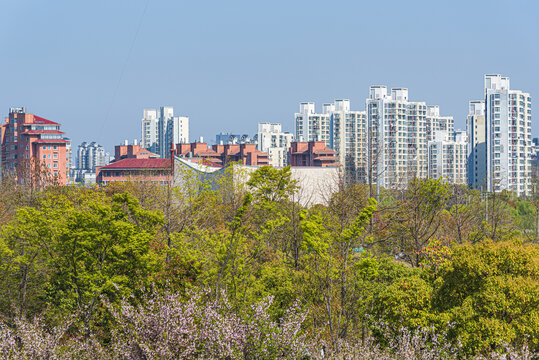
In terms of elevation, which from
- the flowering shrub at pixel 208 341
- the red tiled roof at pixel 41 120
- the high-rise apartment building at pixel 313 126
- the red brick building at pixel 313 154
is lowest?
the flowering shrub at pixel 208 341

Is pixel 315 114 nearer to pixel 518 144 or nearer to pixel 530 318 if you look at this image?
pixel 518 144

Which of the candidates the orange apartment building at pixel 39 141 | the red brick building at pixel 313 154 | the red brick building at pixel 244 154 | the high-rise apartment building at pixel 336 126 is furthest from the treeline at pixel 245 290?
the high-rise apartment building at pixel 336 126

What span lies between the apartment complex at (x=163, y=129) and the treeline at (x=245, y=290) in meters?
144

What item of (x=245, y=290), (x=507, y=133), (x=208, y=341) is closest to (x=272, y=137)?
(x=507, y=133)

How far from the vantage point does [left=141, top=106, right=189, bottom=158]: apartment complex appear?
17038 centimetres

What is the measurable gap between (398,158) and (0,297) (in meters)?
88.3

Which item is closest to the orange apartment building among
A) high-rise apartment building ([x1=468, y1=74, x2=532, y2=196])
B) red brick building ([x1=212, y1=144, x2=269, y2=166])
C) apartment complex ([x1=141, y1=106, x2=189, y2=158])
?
red brick building ([x1=212, y1=144, x2=269, y2=166])

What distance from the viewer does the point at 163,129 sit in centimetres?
17575

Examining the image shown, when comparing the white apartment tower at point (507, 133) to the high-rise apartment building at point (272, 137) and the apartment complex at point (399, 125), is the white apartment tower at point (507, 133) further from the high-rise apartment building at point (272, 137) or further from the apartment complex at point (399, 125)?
the high-rise apartment building at point (272, 137)

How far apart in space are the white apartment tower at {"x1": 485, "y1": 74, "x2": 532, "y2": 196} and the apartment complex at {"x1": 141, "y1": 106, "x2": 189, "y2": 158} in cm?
9294

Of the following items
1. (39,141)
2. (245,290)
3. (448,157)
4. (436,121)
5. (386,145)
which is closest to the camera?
(245,290)

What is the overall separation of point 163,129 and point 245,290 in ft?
534

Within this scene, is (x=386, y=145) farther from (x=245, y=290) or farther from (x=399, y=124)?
(x=245, y=290)

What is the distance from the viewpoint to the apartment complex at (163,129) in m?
170
